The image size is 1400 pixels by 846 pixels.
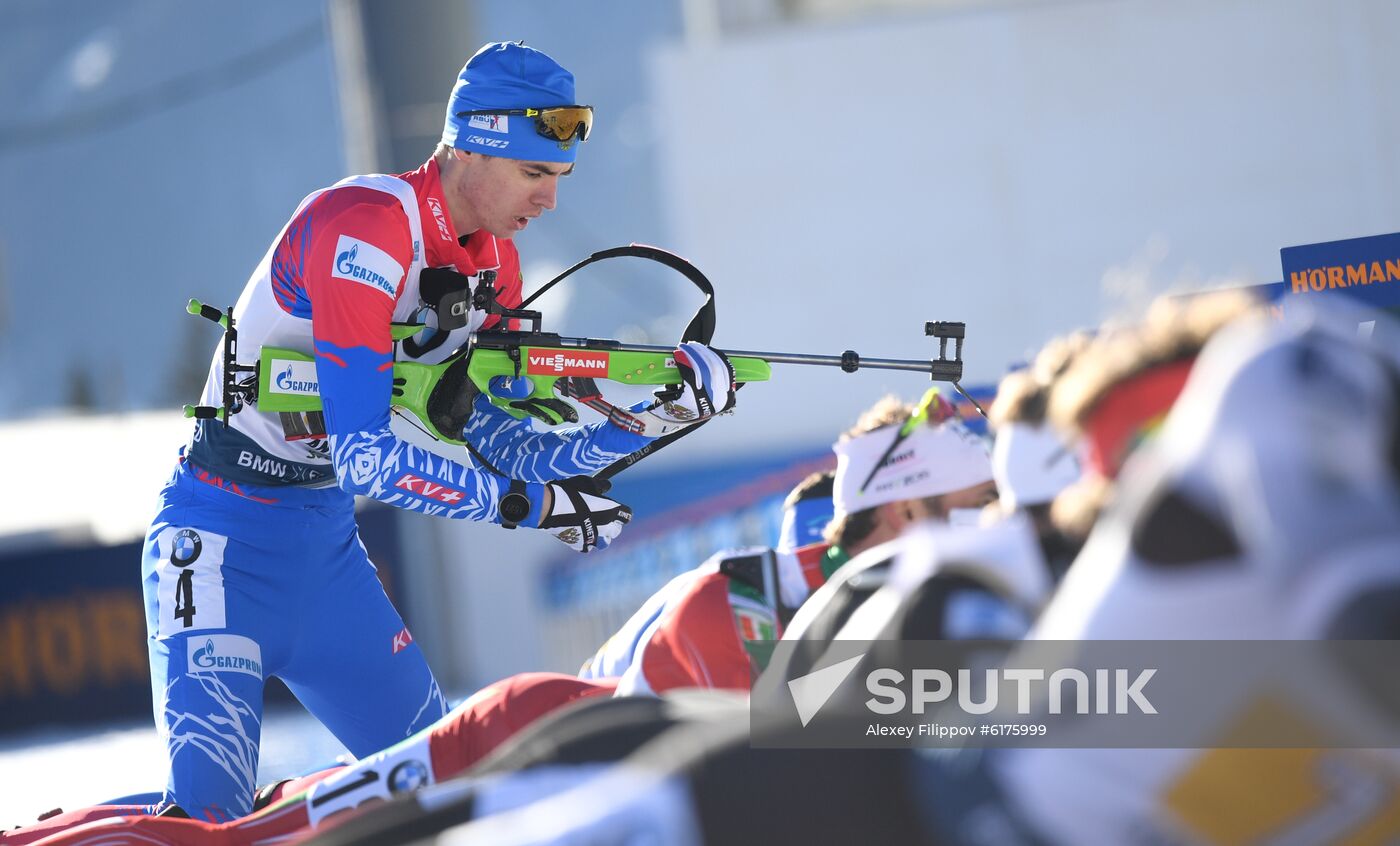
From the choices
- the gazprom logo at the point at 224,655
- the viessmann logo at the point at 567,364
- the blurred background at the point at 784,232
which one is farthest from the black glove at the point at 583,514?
the blurred background at the point at 784,232

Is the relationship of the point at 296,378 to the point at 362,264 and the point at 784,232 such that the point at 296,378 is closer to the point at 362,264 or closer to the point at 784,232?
the point at 362,264

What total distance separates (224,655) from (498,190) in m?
1.06

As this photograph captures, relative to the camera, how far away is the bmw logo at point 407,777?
235 centimetres

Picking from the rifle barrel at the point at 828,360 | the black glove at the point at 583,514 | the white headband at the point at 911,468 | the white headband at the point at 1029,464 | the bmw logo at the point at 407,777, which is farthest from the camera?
the rifle barrel at the point at 828,360

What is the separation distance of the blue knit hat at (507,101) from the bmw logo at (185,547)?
943 millimetres

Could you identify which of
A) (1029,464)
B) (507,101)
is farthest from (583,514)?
(1029,464)

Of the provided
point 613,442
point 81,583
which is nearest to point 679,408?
point 613,442

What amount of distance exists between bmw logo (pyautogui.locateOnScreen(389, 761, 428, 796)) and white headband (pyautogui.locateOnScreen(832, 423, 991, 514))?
1019 millimetres

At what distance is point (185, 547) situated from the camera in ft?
11.0

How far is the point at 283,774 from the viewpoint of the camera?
20.9ft

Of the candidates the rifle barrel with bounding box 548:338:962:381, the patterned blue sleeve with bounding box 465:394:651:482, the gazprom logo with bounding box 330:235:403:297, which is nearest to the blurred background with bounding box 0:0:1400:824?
the rifle barrel with bounding box 548:338:962:381

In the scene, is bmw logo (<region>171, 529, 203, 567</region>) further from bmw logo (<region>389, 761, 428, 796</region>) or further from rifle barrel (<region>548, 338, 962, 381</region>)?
bmw logo (<region>389, 761, 428, 796</region>)

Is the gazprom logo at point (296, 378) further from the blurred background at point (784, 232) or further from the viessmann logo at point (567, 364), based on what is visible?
the blurred background at point (784, 232)

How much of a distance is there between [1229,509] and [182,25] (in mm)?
25286
